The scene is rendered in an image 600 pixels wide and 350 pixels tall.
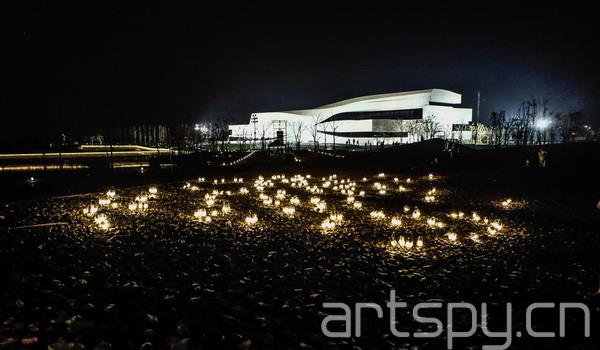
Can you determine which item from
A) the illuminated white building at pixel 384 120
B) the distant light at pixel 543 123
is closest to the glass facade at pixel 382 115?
the illuminated white building at pixel 384 120

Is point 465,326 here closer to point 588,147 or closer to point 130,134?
point 588,147

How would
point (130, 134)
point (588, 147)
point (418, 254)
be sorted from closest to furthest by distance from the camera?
point (418, 254)
point (588, 147)
point (130, 134)

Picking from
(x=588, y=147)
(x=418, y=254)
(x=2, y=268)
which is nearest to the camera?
(x=2, y=268)

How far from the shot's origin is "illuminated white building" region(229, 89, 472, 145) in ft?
308

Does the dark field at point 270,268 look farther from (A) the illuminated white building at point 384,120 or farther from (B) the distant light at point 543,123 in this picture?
(B) the distant light at point 543,123

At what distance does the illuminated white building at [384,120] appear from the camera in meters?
93.8

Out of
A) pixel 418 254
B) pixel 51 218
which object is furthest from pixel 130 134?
pixel 418 254

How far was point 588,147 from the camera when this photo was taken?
120 feet

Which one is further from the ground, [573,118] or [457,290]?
[573,118]

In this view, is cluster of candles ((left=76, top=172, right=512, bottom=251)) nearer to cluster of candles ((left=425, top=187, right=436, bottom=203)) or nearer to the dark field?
cluster of candles ((left=425, top=187, right=436, bottom=203))

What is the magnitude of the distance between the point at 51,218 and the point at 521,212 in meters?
17.2

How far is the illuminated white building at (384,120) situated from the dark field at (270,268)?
70.3m

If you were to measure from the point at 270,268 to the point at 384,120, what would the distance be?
93760 mm

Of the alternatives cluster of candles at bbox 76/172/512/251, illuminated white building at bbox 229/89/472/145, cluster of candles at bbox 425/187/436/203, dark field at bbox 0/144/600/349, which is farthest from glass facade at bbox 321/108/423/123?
dark field at bbox 0/144/600/349
